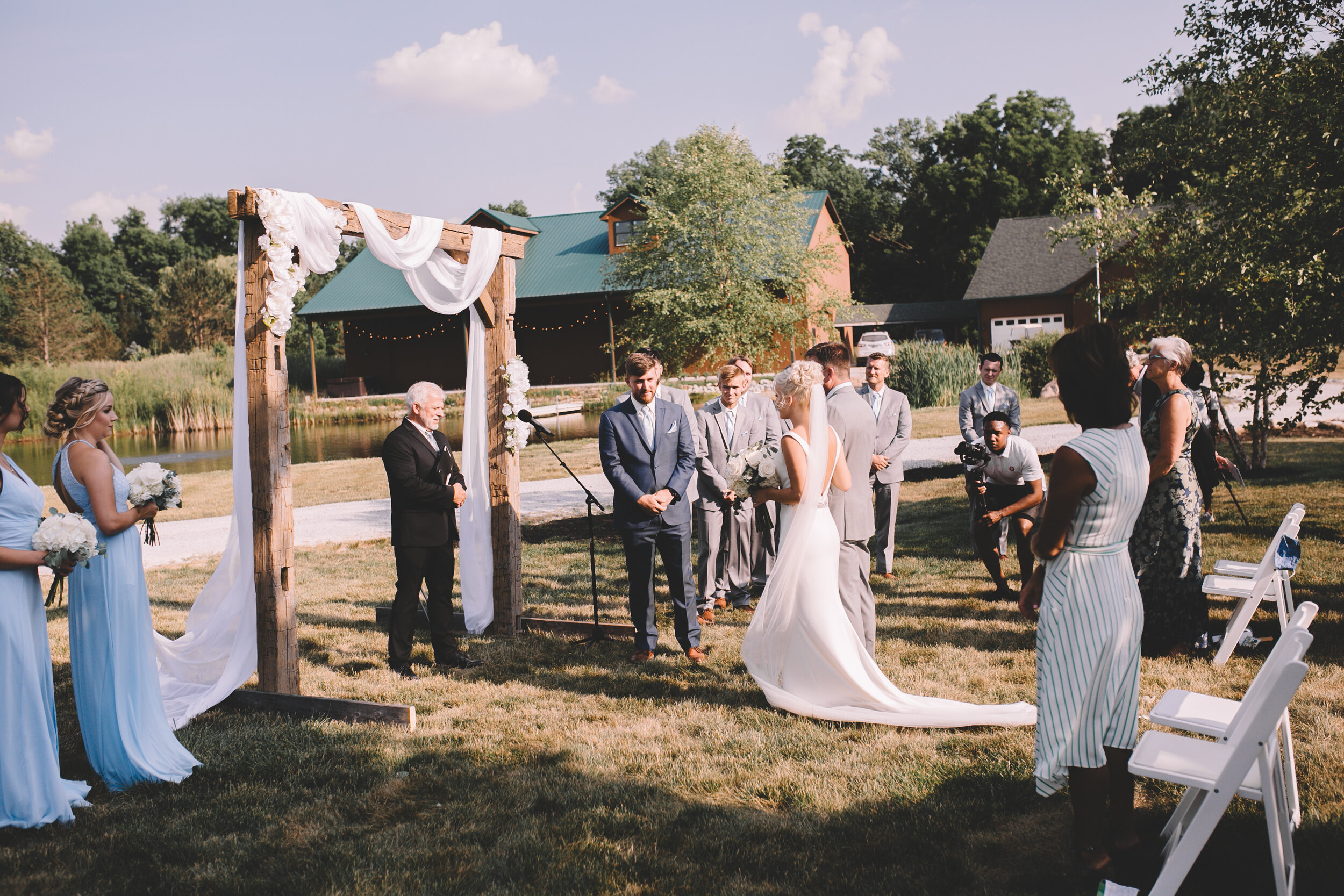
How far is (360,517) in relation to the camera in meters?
13.5

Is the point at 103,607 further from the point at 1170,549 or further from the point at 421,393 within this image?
the point at 1170,549

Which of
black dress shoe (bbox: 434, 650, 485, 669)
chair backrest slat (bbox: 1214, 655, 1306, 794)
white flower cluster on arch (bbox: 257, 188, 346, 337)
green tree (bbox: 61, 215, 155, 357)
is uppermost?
green tree (bbox: 61, 215, 155, 357)

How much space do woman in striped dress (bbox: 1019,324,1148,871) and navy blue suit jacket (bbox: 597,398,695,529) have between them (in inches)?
127

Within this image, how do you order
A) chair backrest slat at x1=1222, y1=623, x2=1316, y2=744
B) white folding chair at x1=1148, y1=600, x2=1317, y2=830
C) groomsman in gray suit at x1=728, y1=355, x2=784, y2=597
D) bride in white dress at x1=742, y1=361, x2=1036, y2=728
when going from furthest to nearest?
groomsman in gray suit at x1=728, y1=355, x2=784, y2=597
bride in white dress at x1=742, y1=361, x2=1036, y2=728
white folding chair at x1=1148, y1=600, x2=1317, y2=830
chair backrest slat at x1=1222, y1=623, x2=1316, y2=744

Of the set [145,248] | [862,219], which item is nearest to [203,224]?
[145,248]

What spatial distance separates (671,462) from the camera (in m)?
6.29

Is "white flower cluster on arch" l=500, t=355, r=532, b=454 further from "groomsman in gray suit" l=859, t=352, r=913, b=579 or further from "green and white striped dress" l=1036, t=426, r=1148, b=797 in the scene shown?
"green and white striped dress" l=1036, t=426, r=1148, b=797

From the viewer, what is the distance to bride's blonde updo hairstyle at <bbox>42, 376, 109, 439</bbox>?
4.29m

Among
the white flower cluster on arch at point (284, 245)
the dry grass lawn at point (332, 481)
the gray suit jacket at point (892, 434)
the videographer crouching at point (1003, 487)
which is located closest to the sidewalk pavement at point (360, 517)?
the dry grass lawn at point (332, 481)

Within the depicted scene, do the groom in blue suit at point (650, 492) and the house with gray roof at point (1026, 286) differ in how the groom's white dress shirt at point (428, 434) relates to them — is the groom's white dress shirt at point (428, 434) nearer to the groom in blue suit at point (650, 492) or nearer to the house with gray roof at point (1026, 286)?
the groom in blue suit at point (650, 492)

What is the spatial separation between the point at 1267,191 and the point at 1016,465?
3353mm

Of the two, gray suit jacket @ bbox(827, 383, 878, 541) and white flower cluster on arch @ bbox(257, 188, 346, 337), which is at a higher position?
white flower cluster on arch @ bbox(257, 188, 346, 337)

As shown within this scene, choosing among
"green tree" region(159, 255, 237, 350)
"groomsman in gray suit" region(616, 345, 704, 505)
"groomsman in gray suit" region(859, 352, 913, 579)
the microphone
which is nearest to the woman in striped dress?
"groomsman in gray suit" region(616, 345, 704, 505)

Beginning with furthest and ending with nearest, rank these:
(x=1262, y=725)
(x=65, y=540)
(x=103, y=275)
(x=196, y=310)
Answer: (x=103, y=275) → (x=196, y=310) → (x=65, y=540) → (x=1262, y=725)
